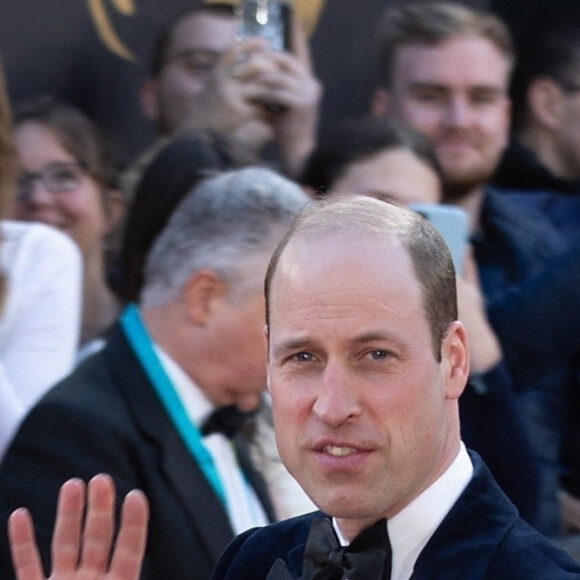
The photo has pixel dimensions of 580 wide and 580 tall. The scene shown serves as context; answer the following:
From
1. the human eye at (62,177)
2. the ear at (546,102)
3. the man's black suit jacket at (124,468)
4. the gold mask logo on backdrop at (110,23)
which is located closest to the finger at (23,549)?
the man's black suit jacket at (124,468)

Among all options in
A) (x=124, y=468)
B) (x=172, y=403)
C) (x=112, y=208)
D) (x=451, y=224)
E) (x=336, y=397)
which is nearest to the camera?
(x=336, y=397)

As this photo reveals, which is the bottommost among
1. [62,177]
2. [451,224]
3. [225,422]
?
→ [62,177]

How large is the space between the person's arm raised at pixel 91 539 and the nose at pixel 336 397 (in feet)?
1.19

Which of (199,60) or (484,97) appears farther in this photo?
(199,60)

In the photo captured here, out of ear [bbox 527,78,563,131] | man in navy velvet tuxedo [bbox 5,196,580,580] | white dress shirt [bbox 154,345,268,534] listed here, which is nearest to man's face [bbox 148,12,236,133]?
ear [bbox 527,78,563,131]

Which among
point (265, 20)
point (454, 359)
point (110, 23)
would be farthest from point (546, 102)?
point (454, 359)

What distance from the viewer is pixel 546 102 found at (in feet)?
17.9

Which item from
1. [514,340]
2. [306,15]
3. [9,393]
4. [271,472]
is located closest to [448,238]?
[514,340]

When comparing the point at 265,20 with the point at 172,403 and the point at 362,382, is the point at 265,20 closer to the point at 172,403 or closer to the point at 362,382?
the point at 172,403

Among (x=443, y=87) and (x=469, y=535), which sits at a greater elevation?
(x=469, y=535)

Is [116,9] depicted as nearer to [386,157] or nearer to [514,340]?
[386,157]

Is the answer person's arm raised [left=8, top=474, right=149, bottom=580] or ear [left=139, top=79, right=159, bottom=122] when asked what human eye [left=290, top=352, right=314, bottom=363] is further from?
ear [left=139, top=79, right=159, bottom=122]

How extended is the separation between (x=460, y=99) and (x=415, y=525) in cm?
307

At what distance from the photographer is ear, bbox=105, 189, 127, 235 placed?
4727 mm
